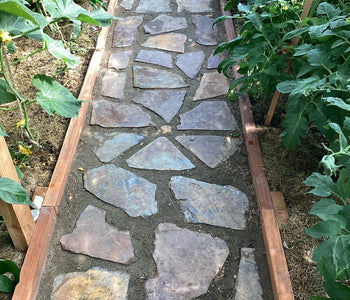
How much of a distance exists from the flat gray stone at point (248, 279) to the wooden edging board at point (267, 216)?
7cm

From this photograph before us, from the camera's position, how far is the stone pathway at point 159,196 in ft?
6.08

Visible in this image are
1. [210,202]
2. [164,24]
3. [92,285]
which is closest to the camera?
[92,285]

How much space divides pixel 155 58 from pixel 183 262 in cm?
194

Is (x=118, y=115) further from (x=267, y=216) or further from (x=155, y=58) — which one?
(x=267, y=216)

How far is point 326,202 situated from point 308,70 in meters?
0.75

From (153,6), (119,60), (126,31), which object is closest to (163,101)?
(119,60)

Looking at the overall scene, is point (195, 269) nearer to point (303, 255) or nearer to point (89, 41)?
point (303, 255)

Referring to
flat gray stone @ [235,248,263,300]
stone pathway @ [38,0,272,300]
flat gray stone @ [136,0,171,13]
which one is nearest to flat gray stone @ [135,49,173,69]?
stone pathway @ [38,0,272,300]

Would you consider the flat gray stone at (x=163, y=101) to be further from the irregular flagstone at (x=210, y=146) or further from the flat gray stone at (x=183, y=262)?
the flat gray stone at (x=183, y=262)

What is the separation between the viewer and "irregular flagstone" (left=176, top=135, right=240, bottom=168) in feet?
8.07

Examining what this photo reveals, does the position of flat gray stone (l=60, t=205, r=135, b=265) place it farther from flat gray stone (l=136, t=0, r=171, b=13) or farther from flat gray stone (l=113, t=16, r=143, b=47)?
flat gray stone (l=136, t=0, r=171, b=13)

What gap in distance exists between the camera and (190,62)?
3295 mm

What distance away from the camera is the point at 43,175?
225cm

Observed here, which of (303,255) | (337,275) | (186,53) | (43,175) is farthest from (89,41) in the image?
(337,275)
